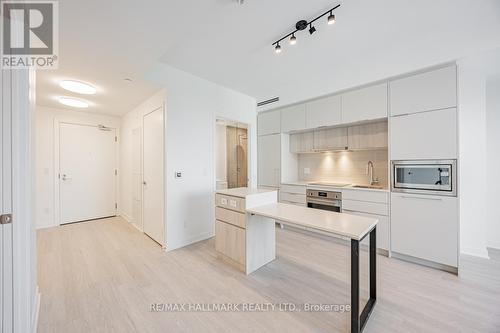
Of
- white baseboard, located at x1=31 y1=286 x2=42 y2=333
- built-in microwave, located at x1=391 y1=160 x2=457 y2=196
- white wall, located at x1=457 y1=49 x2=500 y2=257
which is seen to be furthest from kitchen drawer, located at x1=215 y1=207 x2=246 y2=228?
white wall, located at x1=457 y1=49 x2=500 y2=257

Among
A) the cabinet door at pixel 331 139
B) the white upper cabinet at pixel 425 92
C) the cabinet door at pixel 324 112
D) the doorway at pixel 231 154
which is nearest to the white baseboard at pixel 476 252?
the white upper cabinet at pixel 425 92

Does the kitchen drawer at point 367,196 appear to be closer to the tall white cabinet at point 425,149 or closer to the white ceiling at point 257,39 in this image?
the tall white cabinet at point 425,149

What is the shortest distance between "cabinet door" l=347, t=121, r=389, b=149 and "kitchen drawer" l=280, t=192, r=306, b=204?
50.1 inches

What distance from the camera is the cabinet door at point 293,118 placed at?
391 centimetres

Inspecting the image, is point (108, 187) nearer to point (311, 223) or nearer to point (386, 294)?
point (311, 223)

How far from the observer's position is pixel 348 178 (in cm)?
384

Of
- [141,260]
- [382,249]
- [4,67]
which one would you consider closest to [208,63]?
[4,67]

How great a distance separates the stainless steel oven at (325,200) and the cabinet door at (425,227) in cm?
76

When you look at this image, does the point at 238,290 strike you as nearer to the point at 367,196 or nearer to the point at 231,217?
the point at 231,217

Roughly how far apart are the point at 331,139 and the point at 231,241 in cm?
265

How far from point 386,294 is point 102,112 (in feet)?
19.3

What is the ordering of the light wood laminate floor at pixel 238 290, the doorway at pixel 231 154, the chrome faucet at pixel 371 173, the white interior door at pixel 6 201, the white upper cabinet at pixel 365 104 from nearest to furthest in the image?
the white interior door at pixel 6 201, the light wood laminate floor at pixel 238 290, the white upper cabinet at pixel 365 104, the chrome faucet at pixel 371 173, the doorway at pixel 231 154

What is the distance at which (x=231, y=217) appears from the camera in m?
2.49

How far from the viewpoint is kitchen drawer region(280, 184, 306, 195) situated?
3815mm
